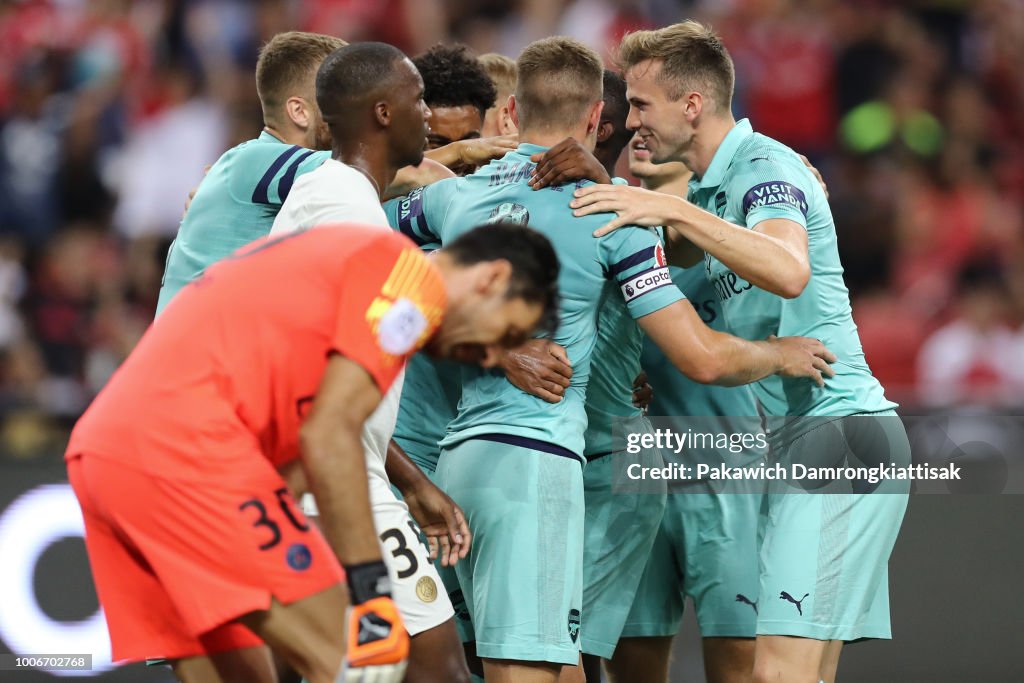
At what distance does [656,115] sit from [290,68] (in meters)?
1.56

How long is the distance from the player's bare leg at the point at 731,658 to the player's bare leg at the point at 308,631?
2710mm

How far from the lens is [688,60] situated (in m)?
5.38

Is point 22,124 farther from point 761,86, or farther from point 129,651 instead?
point 129,651

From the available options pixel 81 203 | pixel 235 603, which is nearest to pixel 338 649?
pixel 235 603

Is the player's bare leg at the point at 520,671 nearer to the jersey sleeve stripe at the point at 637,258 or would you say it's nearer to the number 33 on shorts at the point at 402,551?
the number 33 on shorts at the point at 402,551

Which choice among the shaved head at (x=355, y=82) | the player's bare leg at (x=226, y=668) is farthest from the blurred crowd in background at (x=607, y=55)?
the player's bare leg at (x=226, y=668)

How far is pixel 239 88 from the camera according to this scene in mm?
10844

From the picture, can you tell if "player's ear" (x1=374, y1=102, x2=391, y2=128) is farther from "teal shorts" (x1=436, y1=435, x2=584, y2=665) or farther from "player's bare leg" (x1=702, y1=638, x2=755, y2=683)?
"player's bare leg" (x1=702, y1=638, x2=755, y2=683)

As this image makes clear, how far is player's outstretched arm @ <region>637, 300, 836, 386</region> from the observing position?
4531mm

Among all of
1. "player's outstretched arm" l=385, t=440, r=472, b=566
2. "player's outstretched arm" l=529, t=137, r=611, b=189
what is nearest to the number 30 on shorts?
"player's outstretched arm" l=385, t=440, r=472, b=566

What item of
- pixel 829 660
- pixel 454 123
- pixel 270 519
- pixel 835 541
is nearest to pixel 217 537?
pixel 270 519

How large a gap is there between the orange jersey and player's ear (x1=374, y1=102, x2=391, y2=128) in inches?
46.9

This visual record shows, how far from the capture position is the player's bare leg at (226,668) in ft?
12.4

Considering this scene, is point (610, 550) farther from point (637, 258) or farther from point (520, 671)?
point (637, 258)
